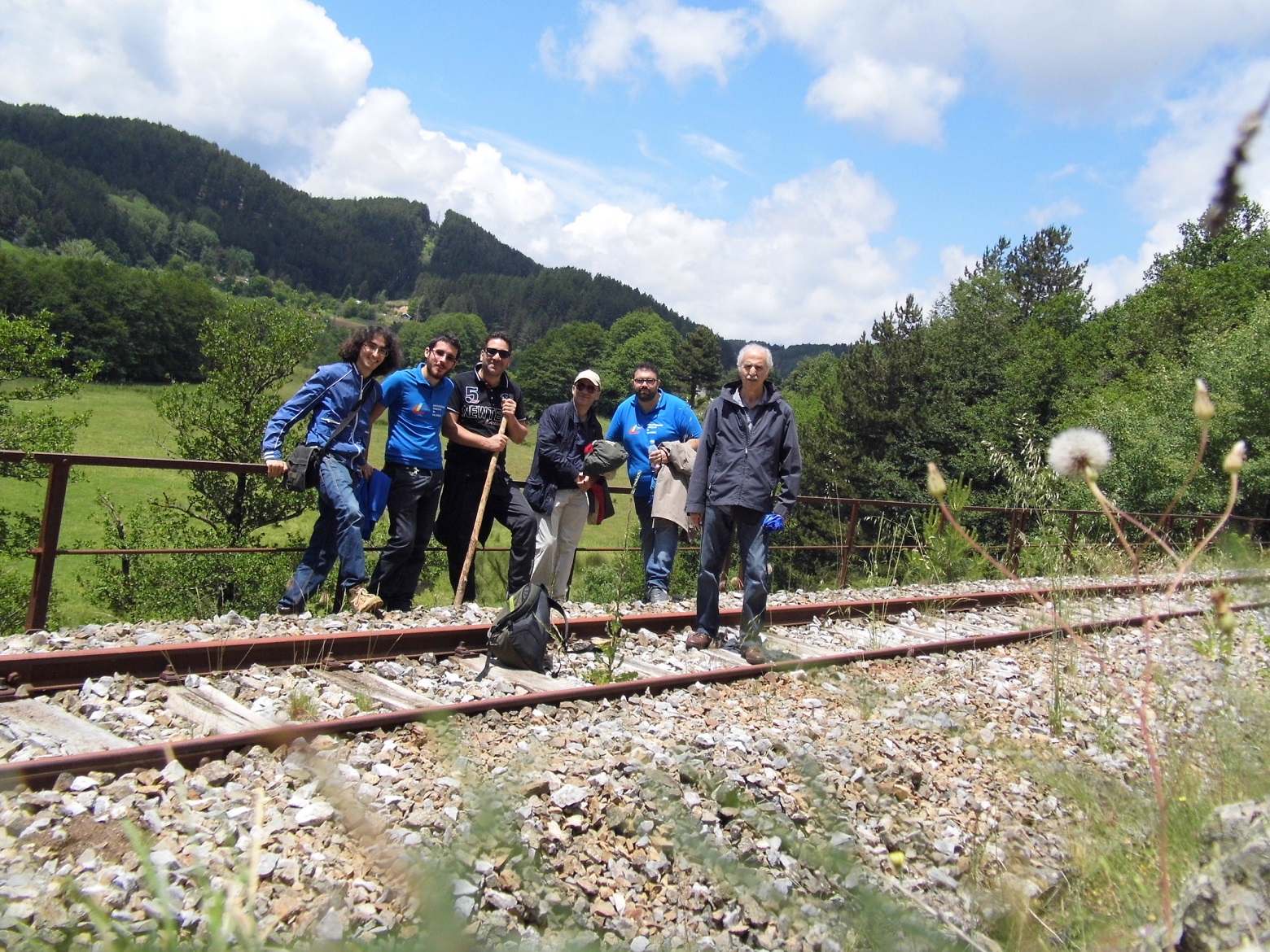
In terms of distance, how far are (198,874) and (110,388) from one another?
5878 centimetres

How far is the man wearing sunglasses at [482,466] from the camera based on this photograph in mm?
7434

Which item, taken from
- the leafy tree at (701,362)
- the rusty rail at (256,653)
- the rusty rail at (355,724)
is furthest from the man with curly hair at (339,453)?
the leafy tree at (701,362)

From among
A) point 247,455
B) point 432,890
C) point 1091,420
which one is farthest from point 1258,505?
point 432,890

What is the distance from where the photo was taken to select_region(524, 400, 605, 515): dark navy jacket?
777 cm

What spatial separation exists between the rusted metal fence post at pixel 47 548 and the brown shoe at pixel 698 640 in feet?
13.7

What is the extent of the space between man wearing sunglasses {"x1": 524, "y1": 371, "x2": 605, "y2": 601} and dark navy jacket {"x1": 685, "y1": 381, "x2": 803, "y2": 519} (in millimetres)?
1303

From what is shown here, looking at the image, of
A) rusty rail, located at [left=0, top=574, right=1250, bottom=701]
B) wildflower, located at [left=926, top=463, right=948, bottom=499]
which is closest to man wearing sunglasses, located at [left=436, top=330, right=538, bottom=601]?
rusty rail, located at [left=0, top=574, right=1250, bottom=701]

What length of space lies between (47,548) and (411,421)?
101 inches

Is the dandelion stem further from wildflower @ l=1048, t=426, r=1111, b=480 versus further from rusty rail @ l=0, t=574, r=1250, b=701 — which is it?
rusty rail @ l=0, t=574, r=1250, b=701

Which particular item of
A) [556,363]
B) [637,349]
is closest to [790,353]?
[637,349]

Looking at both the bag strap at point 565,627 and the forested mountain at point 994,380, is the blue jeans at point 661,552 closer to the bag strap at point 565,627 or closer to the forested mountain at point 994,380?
the bag strap at point 565,627

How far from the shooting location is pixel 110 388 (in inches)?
2025

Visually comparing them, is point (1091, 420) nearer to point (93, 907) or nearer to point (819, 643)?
point (819, 643)

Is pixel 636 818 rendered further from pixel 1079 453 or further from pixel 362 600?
pixel 362 600
